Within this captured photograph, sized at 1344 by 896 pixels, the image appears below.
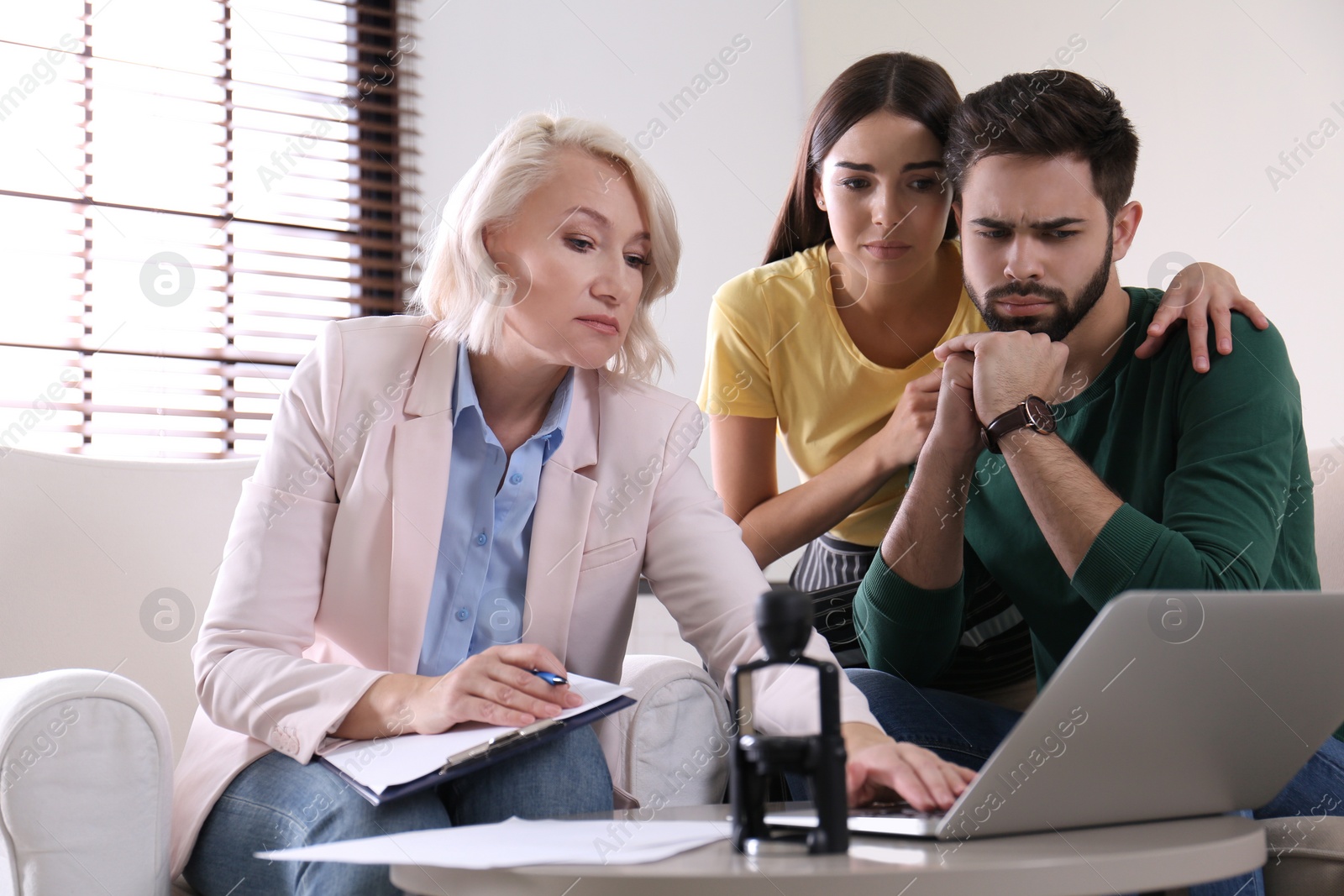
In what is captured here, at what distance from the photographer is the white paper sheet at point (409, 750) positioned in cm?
94

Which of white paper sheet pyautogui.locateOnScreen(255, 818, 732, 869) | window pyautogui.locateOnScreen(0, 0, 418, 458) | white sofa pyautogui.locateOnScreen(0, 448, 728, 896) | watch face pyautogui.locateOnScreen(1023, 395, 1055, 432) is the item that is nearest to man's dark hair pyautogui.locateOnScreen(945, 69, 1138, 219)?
watch face pyautogui.locateOnScreen(1023, 395, 1055, 432)

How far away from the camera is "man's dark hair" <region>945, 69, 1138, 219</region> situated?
1414mm

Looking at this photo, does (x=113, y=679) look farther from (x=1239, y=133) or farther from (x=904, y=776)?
(x=1239, y=133)

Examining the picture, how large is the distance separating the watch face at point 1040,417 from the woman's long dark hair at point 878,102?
0.49 meters

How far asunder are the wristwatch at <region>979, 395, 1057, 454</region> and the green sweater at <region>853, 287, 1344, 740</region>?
132 mm

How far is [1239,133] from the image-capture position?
252cm

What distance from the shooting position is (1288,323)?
2426mm

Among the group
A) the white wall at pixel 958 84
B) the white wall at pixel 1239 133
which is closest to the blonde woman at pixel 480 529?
the white wall at pixel 958 84

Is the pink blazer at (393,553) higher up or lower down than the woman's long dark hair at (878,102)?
lower down

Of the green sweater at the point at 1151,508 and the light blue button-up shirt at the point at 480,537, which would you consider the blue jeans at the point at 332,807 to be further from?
the green sweater at the point at 1151,508

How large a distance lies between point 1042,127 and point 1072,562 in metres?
0.54

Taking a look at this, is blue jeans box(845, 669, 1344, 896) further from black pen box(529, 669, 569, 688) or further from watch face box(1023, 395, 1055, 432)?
black pen box(529, 669, 569, 688)

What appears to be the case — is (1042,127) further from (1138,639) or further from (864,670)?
(1138,639)

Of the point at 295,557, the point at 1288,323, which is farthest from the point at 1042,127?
the point at 1288,323
